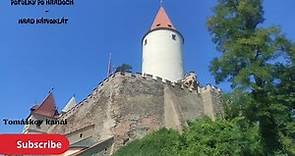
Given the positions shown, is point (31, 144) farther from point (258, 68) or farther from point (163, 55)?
point (163, 55)

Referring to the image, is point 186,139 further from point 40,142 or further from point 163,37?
point 163,37

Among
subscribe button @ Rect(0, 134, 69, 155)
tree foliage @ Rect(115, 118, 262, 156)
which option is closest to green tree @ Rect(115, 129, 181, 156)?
tree foliage @ Rect(115, 118, 262, 156)

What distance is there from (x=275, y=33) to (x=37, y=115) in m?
27.1

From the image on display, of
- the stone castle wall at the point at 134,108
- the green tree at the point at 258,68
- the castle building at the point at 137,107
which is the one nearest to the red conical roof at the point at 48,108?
the castle building at the point at 137,107

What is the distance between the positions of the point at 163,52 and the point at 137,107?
843cm

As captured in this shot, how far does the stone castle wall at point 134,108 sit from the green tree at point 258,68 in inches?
436

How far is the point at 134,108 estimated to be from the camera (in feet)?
107

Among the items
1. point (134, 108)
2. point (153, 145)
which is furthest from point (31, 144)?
point (134, 108)

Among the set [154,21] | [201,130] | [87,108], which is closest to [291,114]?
[201,130]

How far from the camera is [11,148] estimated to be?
1736 centimetres

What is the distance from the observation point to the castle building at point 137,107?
102ft

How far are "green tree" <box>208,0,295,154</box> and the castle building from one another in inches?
433

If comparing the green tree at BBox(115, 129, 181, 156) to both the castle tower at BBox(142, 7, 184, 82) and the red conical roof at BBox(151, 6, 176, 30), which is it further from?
the red conical roof at BBox(151, 6, 176, 30)

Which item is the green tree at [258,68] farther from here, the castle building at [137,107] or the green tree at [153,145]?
the castle building at [137,107]
